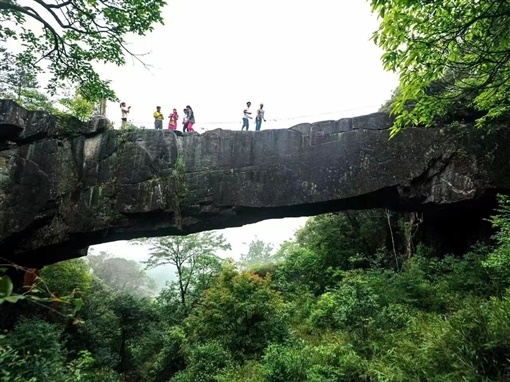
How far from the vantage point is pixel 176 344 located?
39.3ft

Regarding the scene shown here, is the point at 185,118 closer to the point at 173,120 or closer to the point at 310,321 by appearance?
the point at 173,120

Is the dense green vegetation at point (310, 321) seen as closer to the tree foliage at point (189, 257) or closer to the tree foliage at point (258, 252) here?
the tree foliage at point (189, 257)

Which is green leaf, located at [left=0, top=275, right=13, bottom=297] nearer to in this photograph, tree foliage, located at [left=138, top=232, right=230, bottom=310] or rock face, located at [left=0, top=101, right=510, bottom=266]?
rock face, located at [left=0, top=101, right=510, bottom=266]

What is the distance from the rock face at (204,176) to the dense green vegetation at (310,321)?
194cm

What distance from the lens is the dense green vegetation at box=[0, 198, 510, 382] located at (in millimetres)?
5082

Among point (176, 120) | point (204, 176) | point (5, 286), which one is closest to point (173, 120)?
point (176, 120)

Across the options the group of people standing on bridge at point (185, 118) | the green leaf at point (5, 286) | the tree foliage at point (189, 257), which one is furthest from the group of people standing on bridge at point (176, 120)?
the green leaf at point (5, 286)

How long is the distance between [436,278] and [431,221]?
11.7ft

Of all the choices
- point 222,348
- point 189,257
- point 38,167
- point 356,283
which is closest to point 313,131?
point 356,283

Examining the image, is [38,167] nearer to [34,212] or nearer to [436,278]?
[34,212]

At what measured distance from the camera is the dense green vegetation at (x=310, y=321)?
16.7ft

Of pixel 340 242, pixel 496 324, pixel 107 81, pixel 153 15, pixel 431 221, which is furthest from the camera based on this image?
pixel 340 242

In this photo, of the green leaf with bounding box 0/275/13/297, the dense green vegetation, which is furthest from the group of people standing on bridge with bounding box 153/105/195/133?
the green leaf with bounding box 0/275/13/297

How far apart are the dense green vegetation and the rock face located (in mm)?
1939
